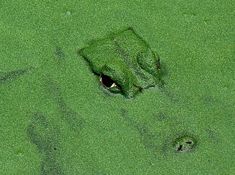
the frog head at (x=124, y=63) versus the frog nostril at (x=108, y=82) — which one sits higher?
the frog head at (x=124, y=63)

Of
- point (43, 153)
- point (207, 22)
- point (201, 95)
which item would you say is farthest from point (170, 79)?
point (43, 153)

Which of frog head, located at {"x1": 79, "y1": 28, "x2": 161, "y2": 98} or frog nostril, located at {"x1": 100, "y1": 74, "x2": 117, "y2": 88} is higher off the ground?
frog head, located at {"x1": 79, "y1": 28, "x2": 161, "y2": 98}

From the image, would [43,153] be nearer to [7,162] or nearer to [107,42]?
[7,162]

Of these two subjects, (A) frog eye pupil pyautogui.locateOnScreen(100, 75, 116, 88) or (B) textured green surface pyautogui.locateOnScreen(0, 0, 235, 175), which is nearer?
(B) textured green surface pyautogui.locateOnScreen(0, 0, 235, 175)

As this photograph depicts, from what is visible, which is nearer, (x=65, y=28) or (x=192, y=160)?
(x=192, y=160)
